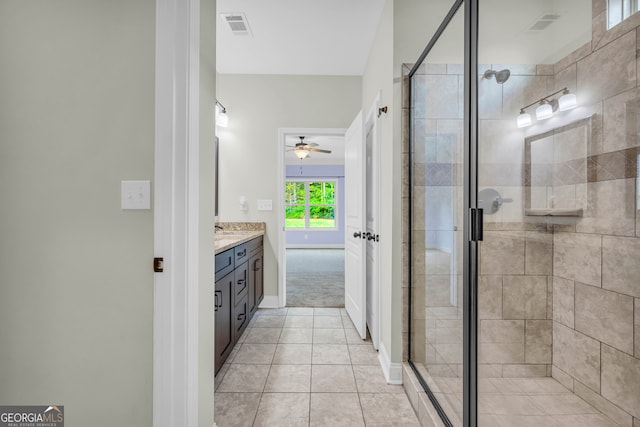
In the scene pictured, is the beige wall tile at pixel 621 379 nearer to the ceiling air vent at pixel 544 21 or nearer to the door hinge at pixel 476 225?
the door hinge at pixel 476 225

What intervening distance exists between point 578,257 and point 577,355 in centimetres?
41

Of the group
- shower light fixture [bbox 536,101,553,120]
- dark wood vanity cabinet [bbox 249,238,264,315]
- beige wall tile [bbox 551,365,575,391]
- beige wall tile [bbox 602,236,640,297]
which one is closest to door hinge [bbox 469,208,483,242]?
beige wall tile [bbox 602,236,640,297]

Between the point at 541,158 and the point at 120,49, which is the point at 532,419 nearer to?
the point at 541,158

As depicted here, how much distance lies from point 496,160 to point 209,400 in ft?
5.51

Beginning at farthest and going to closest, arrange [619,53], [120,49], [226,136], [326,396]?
[226,136] < [326,396] < [120,49] < [619,53]

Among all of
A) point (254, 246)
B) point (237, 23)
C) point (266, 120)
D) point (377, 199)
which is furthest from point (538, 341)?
point (266, 120)

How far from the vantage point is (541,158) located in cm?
130

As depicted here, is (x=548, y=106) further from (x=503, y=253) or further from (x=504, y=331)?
(x=504, y=331)

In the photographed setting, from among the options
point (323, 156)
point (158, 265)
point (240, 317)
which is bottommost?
point (240, 317)

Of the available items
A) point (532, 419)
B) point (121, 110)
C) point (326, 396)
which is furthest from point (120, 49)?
point (532, 419)

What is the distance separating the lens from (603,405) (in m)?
1.14

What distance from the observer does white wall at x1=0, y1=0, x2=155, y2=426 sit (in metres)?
1.12

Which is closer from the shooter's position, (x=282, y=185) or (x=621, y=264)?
(x=621, y=264)

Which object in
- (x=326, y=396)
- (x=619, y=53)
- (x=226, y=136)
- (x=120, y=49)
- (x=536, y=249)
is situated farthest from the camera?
(x=226, y=136)
